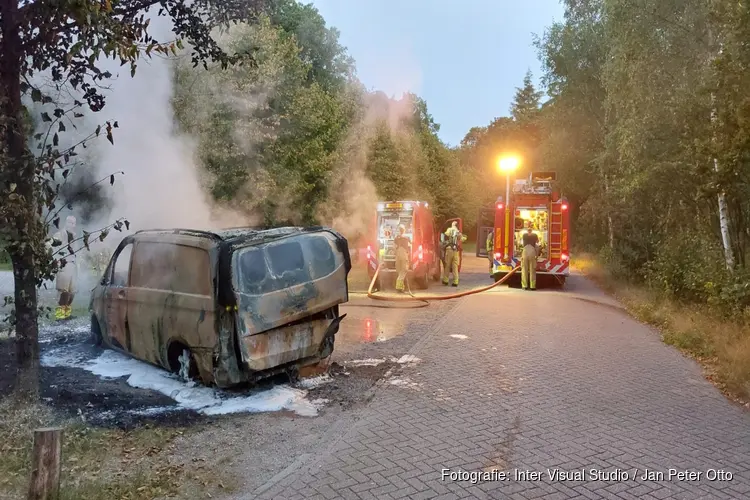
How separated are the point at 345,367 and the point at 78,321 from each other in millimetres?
5150

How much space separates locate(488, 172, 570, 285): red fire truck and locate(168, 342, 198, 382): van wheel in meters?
12.2

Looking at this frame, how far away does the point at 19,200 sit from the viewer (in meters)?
4.65

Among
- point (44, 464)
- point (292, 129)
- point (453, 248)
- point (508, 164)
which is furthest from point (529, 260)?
point (44, 464)

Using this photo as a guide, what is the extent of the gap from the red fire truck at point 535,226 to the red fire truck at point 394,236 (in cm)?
212

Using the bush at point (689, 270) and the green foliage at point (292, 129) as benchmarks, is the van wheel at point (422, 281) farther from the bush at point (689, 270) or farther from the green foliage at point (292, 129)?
the bush at point (689, 270)

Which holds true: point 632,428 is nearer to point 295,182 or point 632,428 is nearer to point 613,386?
point 613,386

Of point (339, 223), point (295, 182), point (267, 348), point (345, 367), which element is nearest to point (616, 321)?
point (345, 367)

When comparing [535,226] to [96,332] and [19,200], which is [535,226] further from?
[19,200]

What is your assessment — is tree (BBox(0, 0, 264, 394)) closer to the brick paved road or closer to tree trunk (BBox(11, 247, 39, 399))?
tree trunk (BBox(11, 247, 39, 399))

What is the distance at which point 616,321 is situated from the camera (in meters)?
11.2

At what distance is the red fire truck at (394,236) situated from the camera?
16625 mm

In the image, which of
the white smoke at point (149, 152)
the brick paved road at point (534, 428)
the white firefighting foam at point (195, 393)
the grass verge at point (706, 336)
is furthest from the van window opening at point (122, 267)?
the grass verge at point (706, 336)

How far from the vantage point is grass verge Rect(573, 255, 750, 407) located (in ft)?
21.8

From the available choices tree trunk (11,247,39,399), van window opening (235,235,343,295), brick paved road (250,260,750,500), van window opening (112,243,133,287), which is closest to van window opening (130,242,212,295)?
van window opening (112,243,133,287)
